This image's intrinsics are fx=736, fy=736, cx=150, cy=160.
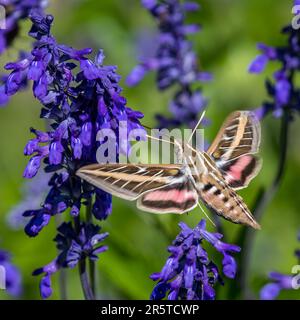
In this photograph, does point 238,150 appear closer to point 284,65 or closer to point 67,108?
point 67,108

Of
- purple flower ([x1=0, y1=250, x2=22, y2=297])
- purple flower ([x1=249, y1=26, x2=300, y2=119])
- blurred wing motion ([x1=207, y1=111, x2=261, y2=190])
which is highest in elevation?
purple flower ([x1=249, y1=26, x2=300, y2=119])

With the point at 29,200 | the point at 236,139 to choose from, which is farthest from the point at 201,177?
the point at 29,200

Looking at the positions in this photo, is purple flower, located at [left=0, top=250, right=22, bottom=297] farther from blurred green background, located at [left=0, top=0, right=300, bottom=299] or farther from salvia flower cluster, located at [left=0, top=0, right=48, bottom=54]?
salvia flower cluster, located at [left=0, top=0, right=48, bottom=54]

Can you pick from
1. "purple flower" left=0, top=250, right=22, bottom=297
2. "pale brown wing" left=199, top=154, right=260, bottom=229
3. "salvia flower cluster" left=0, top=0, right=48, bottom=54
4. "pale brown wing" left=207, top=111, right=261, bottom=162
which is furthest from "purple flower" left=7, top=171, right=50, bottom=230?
"pale brown wing" left=199, top=154, right=260, bottom=229

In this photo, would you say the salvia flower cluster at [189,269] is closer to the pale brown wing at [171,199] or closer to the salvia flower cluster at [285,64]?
the pale brown wing at [171,199]

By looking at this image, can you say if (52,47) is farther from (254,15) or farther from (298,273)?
(254,15)

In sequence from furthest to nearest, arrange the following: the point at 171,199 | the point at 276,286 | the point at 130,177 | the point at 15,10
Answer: the point at 15,10
the point at 276,286
the point at 171,199
the point at 130,177

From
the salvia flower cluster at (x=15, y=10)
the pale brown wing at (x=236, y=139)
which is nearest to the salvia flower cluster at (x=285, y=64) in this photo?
the pale brown wing at (x=236, y=139)
